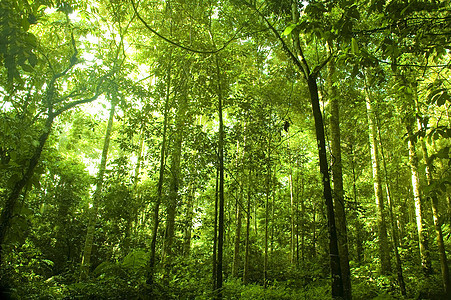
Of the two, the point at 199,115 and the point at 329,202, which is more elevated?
the point at 199,115

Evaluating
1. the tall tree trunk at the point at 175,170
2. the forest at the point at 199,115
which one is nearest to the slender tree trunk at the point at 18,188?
the forest at the point at 199,115

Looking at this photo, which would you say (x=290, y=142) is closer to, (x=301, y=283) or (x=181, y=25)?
(x=301, y=283)

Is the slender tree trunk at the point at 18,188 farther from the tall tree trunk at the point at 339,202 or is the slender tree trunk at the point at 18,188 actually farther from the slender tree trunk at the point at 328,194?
the tall tree trunk at the point at 339,202

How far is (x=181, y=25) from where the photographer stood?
6.71 meters

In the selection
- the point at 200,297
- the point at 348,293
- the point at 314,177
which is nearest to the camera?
the point at 348,293

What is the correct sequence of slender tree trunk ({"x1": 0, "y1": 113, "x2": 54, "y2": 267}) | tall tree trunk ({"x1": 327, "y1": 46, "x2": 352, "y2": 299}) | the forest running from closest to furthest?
the forest < slender tree trunk ({"x1": 0, "y1": 113, "x2": 54, "y2": 267}) < tall tree trunk ({"x1": 327, "y1": 46, "x2": 352, "y2": 299})

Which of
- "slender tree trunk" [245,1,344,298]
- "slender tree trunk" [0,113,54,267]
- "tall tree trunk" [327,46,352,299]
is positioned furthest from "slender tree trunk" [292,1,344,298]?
"slender tree trunk" [0,113,54,267]

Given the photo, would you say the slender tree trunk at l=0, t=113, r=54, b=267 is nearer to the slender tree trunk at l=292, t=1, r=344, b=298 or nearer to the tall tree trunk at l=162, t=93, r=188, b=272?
the tall tree trunk at l=162, t=93, r=188, b=272

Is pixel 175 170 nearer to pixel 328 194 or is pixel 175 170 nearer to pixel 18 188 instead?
pixel 18 188

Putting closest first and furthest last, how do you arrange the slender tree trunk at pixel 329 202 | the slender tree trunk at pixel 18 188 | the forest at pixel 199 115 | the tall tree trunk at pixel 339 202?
the forest at pixel 199 115 → the slender tree trunk at pixel 18 188 → the slender tree trunk at pixel 329 202 → the tall tree trunk at pixel 339 202

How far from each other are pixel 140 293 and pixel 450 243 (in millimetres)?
17192

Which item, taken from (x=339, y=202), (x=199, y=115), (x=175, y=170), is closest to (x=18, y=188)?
(x=175, y=170)

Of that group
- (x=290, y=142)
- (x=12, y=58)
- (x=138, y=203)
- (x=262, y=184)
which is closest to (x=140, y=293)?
(x=138, y=203)

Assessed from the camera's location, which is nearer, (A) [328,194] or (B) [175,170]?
(A) [328,194]
